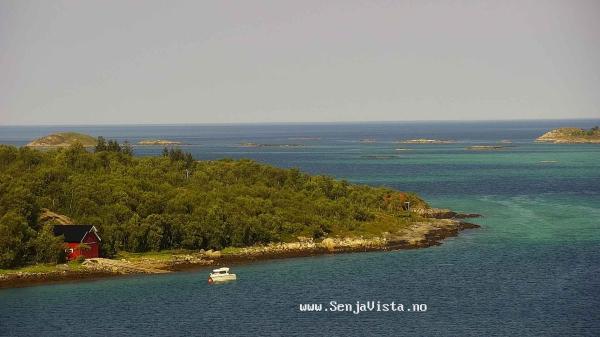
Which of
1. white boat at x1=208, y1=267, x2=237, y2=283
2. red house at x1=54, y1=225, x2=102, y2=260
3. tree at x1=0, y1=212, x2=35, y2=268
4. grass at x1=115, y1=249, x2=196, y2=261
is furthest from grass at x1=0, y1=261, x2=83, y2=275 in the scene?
white boat at x1=208, y1=267, x2=237, y2=283

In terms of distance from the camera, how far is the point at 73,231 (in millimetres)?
86000

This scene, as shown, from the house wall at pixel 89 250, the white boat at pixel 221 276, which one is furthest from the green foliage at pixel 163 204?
the white boat at pixel 221 276

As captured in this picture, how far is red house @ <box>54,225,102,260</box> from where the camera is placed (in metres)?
85.1

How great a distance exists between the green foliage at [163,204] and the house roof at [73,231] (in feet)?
6.81

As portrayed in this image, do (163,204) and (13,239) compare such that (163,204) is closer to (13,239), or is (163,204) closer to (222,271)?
(222,271)

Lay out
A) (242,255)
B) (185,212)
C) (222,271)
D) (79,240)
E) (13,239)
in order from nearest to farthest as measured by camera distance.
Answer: (222,271) < (13,239) < (79,240) < (242,255) < (185,212)

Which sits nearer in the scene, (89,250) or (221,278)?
(221,278)

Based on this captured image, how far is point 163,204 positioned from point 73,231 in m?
14.5

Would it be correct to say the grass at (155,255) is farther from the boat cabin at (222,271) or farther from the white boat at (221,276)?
the white boat at (221,276)

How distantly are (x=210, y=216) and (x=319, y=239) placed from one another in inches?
574

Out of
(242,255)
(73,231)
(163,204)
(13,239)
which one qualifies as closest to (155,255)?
(163,204)

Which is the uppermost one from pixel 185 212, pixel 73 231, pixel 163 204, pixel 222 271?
pixel 163 204

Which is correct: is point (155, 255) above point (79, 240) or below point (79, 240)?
below

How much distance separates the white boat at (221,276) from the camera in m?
79.3
